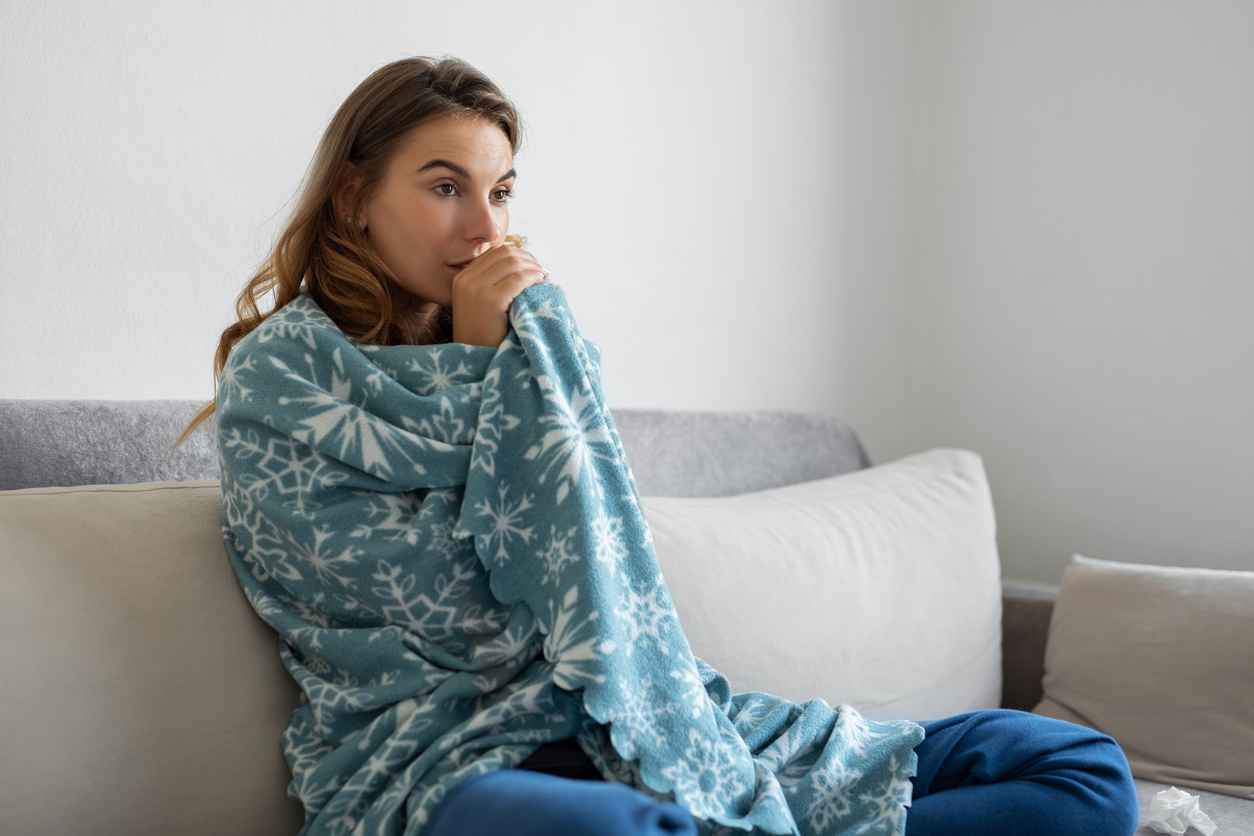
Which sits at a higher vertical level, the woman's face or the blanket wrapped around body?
the woman's face

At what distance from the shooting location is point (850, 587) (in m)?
1.61

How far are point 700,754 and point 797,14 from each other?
5.85 feet

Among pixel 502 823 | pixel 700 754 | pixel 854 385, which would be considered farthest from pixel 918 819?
pixel 854 385

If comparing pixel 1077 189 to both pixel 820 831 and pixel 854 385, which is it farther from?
pixel 820 831

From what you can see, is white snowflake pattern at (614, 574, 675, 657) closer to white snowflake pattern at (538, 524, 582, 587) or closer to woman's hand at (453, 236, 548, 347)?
white snowflake pattern at (538, 524, 582, 587)

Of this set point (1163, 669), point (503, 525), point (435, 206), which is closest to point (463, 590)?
point (503, 525)

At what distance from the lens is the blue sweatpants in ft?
3.00

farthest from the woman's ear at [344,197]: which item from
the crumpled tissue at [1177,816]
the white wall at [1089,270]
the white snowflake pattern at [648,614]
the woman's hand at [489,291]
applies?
the white wall at [1089,270]

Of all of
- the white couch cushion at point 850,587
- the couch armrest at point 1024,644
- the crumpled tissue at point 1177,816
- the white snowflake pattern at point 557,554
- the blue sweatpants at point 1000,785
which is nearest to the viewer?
the blue sweatpants at point 1000,785

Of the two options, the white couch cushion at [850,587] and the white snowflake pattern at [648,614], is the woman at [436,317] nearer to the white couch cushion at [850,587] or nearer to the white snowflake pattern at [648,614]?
the white snowflake pattern at [648,614]

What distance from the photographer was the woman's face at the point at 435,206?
1.21 m

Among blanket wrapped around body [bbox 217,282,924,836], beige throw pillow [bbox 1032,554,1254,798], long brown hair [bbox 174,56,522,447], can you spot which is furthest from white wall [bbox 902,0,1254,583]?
long brown hair [bbox 174,56,522,447]

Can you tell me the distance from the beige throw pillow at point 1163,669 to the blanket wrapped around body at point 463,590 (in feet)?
1.98

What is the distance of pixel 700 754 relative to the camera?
1.01 meters
